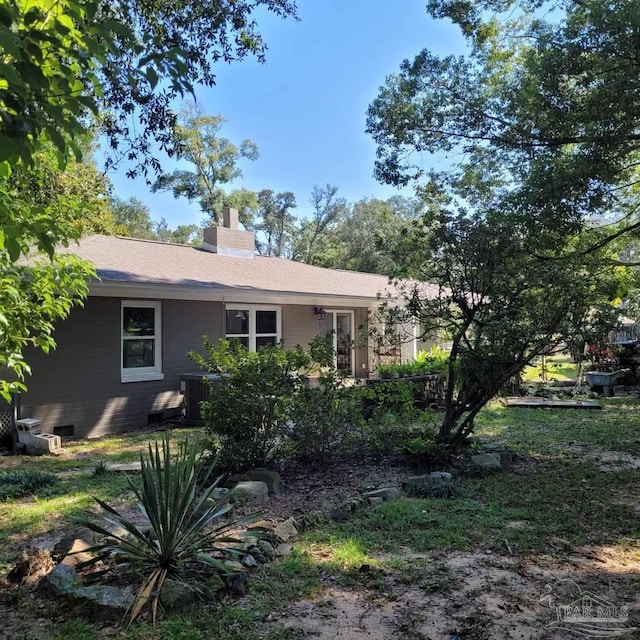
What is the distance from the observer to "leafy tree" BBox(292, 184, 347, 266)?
145 feet

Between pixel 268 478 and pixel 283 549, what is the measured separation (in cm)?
161

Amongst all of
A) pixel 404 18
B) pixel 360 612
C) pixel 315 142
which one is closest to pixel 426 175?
pixel 404 18

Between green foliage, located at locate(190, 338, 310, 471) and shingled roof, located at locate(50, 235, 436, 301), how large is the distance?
2743mm

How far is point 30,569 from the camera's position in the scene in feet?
11.7

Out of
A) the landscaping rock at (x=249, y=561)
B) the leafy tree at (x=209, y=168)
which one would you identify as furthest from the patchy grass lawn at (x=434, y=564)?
the leafy tree at (x=209, y=168)

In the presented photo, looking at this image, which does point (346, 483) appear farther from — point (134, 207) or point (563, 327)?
point (134, 207)

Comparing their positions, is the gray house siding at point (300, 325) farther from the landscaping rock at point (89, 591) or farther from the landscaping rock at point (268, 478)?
the landscaping rock at point (89, 591)

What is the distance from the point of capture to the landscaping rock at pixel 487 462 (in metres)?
6.51

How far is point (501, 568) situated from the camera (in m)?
3.75

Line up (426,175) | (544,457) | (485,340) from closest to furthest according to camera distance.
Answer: (485,340), (544,457), (426,175)

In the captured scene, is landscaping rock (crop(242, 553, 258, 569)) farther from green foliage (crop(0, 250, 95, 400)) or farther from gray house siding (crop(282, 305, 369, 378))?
gray house siding (crop(282, 305, 369, 378))

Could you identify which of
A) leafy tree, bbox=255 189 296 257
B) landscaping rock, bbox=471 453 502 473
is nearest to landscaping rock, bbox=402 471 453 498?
landscaping rock, bbox=471 453 502 473

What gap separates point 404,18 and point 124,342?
8272 mm

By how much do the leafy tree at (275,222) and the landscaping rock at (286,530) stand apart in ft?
131
